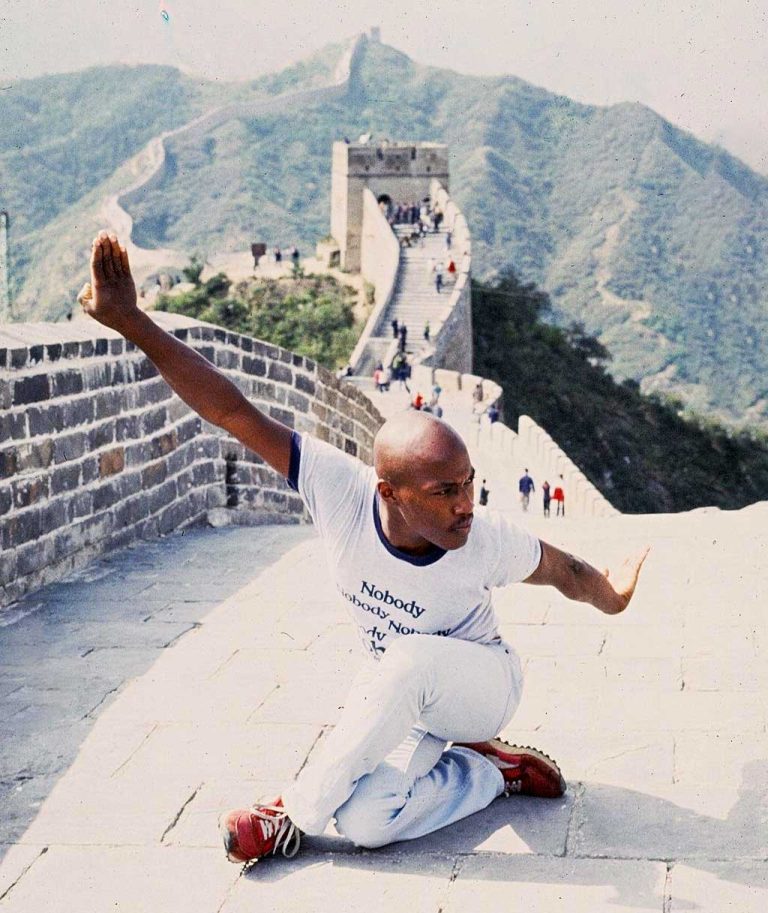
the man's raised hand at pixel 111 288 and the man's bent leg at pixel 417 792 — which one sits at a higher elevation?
the man's raised hand at pixel 111 288

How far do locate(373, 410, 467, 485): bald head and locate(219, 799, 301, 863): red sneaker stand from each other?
2.44 feet

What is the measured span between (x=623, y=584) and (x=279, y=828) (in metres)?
0.96

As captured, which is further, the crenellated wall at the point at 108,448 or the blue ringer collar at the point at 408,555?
the crenellated wall at the point at 108,448

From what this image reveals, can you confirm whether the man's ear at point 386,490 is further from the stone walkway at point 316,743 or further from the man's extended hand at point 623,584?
the stone walkway at point 316,743

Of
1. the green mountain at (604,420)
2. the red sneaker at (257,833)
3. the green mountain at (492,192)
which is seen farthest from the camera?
the green mountain at (492,192)

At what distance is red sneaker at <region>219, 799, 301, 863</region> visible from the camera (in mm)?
3129

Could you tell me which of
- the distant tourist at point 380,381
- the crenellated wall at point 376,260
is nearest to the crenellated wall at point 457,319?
the crenellated wall at point 376,260

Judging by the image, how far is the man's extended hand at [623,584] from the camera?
3434mm

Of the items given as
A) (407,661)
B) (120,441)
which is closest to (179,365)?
(407,661)

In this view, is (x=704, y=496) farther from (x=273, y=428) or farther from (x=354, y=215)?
(x=273, y=428)

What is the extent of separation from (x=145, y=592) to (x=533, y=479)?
19.5 m

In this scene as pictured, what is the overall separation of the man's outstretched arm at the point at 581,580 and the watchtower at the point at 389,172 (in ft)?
185

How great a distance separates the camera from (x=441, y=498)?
3066 mm

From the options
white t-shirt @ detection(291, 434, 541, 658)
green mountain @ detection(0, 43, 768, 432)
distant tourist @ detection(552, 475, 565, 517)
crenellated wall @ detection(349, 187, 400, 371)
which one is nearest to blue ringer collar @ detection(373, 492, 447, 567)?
white t-shirt @ detection(291, 434, 541, 658)
